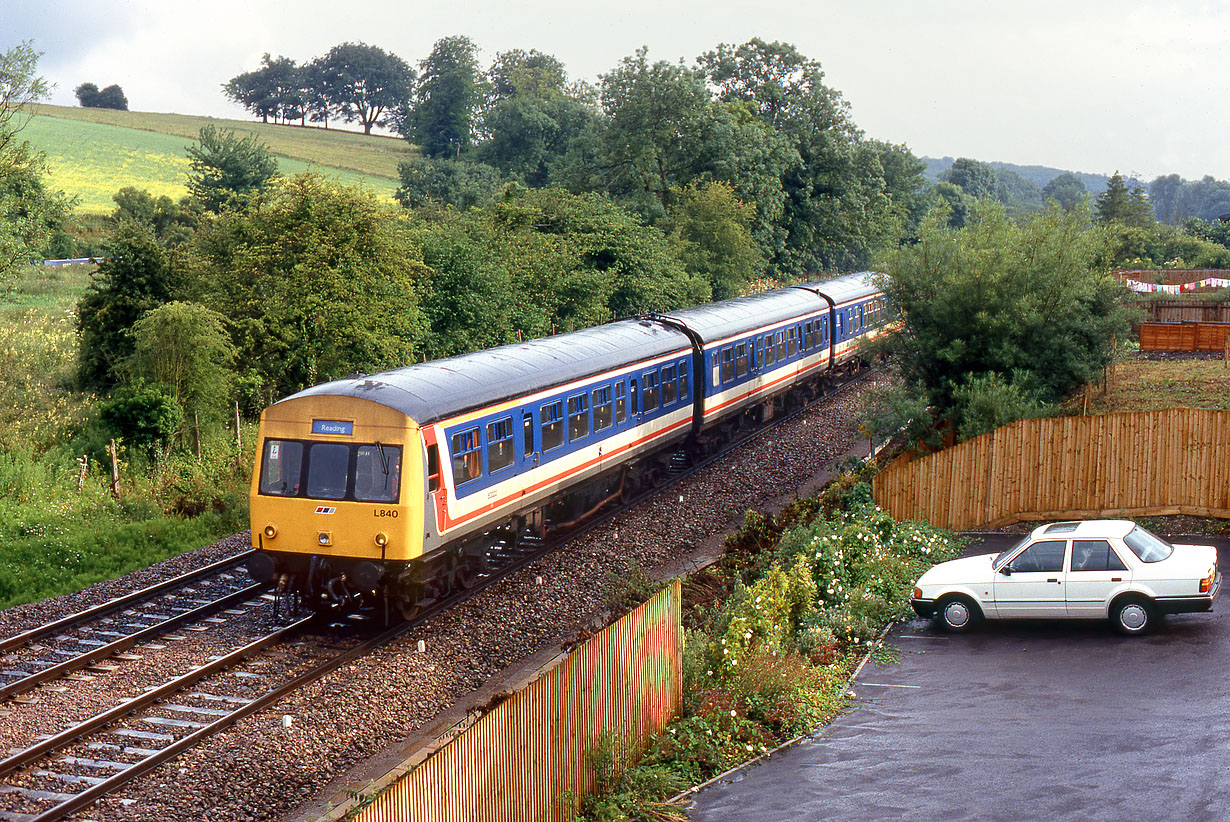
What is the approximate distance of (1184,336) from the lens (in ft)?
112

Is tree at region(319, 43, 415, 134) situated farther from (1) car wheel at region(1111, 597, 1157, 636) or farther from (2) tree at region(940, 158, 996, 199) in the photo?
(1) car wheel at region(1111, 597, 1157, 636)

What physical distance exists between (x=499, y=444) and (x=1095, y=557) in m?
8.21

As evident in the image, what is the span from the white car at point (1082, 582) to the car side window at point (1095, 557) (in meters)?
0.01

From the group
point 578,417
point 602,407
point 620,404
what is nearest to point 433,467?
point 578,417

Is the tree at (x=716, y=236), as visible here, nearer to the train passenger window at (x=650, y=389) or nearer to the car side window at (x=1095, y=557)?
the train passenger window at (x=650, y=389)

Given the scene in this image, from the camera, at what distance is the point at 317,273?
25.5m

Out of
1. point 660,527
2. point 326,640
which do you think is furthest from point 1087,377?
point 326,640

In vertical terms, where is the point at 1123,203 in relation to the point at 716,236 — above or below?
above

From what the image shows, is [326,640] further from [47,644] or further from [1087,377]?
[1087,377]

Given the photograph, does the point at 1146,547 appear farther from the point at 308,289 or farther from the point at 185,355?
the point at 185,355

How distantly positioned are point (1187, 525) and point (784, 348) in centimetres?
1446

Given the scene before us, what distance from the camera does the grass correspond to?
82.5 feet

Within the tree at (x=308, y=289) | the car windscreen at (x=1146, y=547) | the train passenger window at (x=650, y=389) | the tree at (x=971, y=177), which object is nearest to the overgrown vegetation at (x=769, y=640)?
the car windscreen at (x=1146, y=547)

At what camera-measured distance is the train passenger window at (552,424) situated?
18.5m
